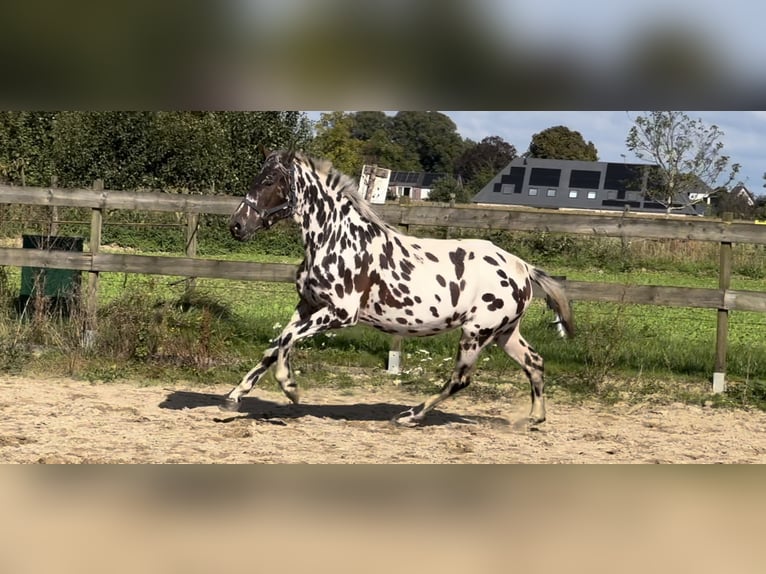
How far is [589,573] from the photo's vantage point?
1.56m

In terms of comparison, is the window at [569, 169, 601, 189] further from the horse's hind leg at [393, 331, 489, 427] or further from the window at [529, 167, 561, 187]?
the horse's hind leg at [393, 331, 489, 427]

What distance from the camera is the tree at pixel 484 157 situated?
164 feet

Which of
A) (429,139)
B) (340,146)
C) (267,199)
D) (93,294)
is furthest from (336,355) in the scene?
(429,139)

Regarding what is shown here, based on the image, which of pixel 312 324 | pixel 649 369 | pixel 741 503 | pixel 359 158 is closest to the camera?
pixel 741 503

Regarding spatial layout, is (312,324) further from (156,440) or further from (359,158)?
(359,158)

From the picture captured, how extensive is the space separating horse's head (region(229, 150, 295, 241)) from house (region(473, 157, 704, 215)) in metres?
34.2

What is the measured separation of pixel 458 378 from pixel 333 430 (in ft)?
2.87

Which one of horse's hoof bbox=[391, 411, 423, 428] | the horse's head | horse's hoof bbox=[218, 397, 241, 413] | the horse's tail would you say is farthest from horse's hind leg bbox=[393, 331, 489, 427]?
the horse's head

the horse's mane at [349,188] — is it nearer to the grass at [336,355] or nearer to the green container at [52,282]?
the grass at [336,355]

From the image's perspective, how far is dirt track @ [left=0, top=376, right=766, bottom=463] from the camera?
446 centimetres

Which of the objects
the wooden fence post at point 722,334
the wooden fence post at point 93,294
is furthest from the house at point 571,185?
the wooden fence post at point 93,294
